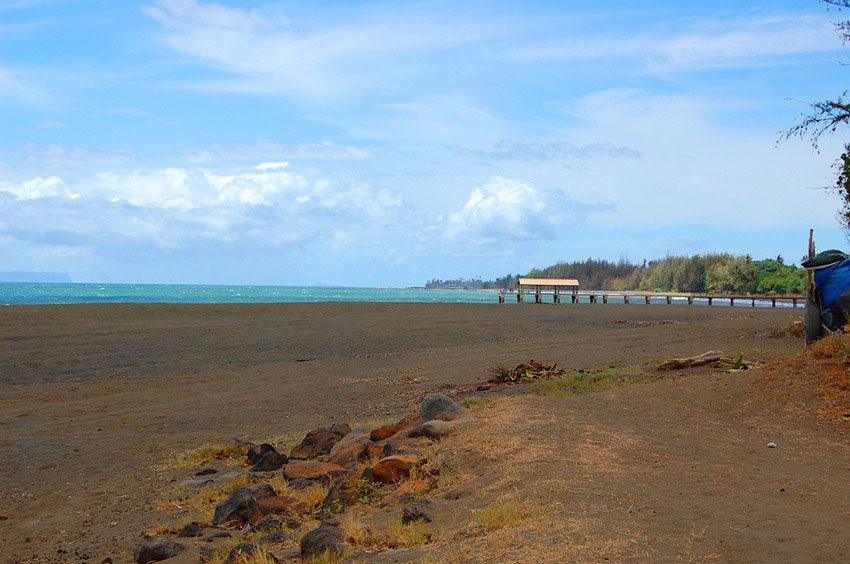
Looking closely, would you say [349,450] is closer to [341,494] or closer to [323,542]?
[341,494]

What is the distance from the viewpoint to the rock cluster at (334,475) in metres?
8.01

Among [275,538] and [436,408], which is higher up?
[436,408]

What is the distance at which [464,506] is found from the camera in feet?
24.8

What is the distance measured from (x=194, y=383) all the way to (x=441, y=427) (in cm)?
1244

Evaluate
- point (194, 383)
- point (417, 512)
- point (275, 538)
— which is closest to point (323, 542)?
point (417, 512)

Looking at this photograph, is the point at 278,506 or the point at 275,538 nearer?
the point at 275,538

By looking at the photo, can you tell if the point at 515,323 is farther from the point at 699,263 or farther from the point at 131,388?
the point at 699,263

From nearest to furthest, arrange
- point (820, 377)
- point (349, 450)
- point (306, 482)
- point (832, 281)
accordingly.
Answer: point (306, 482)
point (349, 450)
point (820, 377)
point (832, 281)

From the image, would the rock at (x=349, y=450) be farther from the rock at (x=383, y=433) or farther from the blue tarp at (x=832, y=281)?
the blue tarp at (x=832, y=281)

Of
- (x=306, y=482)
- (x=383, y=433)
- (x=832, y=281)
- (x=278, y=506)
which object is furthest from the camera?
(x=832, y=281)

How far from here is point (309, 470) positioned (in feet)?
35.1

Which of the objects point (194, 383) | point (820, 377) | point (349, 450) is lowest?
point (194, 383)

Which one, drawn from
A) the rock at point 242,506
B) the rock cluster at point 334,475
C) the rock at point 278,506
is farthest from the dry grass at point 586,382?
the rock at point 242,506

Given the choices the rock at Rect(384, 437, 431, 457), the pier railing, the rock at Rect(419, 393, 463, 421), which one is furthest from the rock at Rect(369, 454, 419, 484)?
the pier railing
